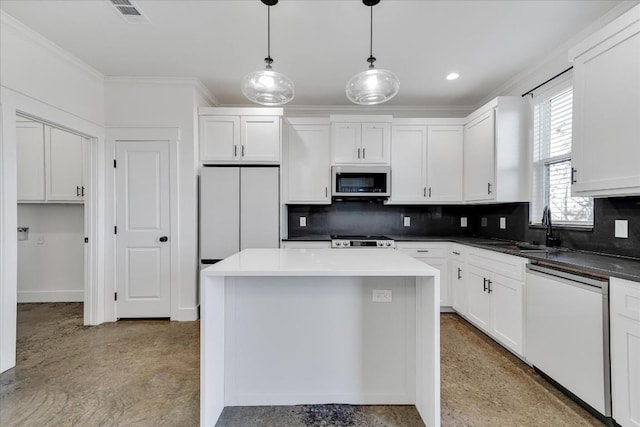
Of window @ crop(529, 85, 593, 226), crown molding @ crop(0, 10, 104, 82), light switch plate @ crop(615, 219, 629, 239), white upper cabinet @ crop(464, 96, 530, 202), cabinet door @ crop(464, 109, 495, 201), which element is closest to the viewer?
light switch plate @ crop(615, 219, 629, 239)

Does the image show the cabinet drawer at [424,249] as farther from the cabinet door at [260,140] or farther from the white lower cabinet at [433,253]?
the cabinet door at [260,140]

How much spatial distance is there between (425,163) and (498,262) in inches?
65.4

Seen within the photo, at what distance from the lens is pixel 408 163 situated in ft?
12.6

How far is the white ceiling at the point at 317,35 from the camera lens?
2152 mm

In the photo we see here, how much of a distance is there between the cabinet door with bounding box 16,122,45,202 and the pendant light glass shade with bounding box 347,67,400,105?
13.6ft

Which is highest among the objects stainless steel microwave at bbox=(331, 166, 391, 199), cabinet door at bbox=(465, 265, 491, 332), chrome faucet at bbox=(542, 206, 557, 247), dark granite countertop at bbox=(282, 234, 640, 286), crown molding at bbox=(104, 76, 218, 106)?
crown molding at bbox=(104, 76, 218, 106)

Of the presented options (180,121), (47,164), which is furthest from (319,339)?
(47,164)

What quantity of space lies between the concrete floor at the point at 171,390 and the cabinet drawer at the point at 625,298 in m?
0.73

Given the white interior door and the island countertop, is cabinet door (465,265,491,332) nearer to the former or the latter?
the island countertop

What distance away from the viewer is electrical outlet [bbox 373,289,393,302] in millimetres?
1832

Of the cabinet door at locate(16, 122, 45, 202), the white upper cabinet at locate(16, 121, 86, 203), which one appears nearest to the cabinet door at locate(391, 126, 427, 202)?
the white upper cabinet at locate(16, 121, 86, 203)

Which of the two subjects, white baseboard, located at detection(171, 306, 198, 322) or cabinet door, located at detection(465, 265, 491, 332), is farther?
white baseboard, located at detection(171, 306, 198, 322)

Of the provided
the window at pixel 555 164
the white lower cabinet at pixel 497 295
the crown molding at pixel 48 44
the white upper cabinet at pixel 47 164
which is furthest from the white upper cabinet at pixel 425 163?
the white upper cabinet at pixel 47 164

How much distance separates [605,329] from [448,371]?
1.06 m
